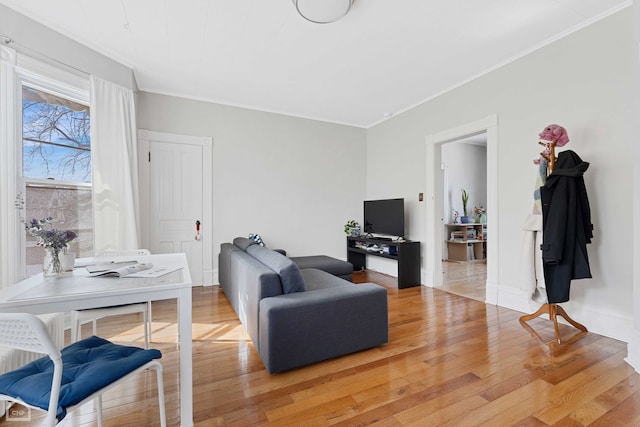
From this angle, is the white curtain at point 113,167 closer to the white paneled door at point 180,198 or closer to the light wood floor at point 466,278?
the white paneled door at point 180,198

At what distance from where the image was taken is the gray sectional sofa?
6.19ft

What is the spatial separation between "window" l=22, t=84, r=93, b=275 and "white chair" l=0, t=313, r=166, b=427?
2029 mm

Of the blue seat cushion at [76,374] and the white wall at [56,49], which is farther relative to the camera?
the white wall at [56,49]

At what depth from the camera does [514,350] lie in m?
2.21

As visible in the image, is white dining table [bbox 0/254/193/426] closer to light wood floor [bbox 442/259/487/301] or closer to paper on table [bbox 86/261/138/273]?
paper on table [bbox 86/261/138/273]

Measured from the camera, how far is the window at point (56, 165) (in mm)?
2570

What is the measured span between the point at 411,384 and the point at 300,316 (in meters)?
0.80

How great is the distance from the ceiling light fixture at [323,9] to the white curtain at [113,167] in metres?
2.34

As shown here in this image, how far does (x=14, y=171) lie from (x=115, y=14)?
5.15 ft

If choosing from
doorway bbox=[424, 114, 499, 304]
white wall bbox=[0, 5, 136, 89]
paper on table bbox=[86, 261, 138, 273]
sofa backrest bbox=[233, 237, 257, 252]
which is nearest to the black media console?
doorway bbox=[424, 114, 499, 304]

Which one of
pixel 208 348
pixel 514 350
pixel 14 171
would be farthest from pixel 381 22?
pixel 14 171

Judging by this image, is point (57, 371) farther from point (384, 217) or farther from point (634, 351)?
point (384, 217)

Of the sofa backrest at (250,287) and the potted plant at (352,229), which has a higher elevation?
the potted plant at (352,229)

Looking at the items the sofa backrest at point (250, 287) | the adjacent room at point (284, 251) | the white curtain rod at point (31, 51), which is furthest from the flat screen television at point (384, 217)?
the white curtain rod at point (31, 51)
